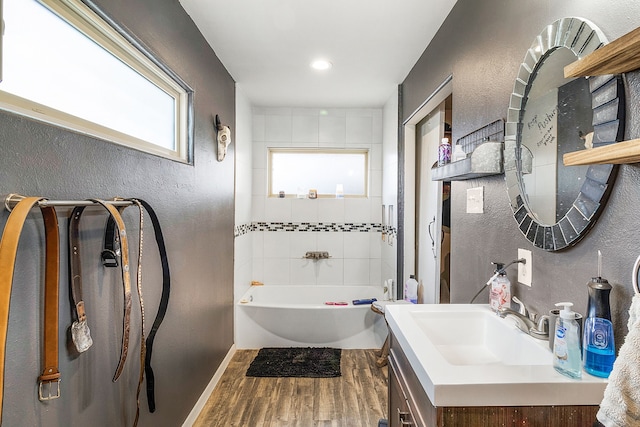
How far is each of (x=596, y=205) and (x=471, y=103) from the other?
0.96m

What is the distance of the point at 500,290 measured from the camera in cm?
133

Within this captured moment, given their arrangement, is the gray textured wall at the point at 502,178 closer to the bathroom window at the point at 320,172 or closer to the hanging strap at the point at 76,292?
the hanging strap at the point at 76,292

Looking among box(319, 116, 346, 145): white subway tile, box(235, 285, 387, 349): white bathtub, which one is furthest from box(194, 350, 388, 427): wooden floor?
box(319, 116, 346, 145): white subway tile

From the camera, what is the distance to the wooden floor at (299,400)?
88.0 inches

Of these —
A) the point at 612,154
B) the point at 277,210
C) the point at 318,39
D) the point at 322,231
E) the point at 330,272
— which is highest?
the point at 318,39

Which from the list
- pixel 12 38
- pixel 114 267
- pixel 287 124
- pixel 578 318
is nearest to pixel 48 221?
pixel 114 267

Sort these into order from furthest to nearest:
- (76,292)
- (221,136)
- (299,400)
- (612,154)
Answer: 1. (221,136)
2. (299,400)
3. (76,292)
4. (612,154)

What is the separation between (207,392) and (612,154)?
2658 millimetres

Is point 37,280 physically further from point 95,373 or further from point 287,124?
point 287,124

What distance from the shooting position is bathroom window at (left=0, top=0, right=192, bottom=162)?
40.4 inches

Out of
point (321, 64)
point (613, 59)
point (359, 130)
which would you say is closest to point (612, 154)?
point (613, 59)

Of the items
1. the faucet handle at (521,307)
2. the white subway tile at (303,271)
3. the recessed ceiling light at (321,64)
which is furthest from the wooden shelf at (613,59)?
the white subway tile at (303,271)

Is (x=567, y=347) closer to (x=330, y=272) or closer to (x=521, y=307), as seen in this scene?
(x=521, y=307)

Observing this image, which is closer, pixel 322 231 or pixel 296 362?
pixel 296 362
